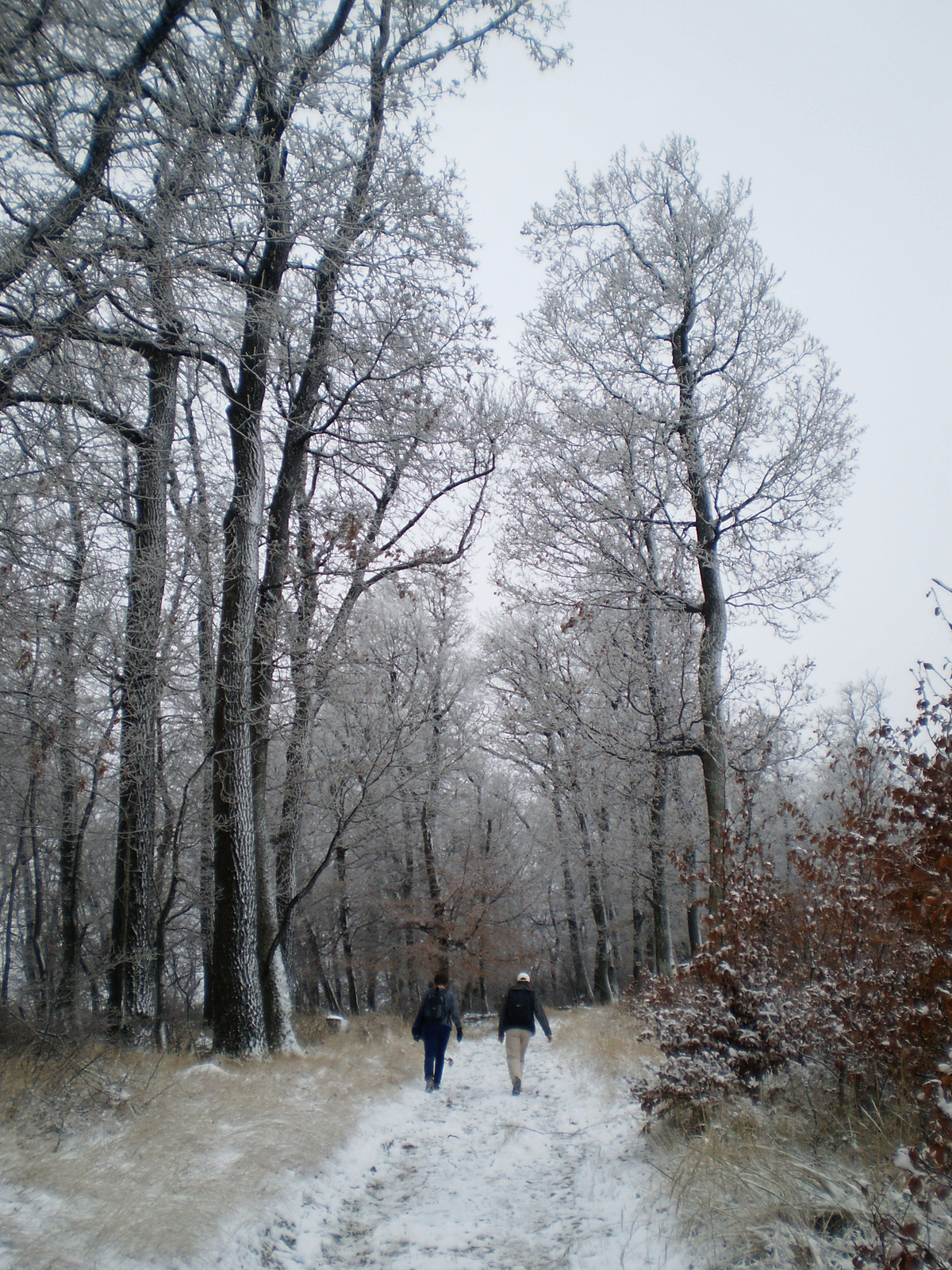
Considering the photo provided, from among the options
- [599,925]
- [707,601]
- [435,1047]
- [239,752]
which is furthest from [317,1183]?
[599,925]

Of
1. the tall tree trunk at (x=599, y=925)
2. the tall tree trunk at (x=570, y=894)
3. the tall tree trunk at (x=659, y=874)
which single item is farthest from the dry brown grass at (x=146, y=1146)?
the tall tree trunk at (x=599, y=925)

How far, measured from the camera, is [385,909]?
20.1m

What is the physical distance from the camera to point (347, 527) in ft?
31.2

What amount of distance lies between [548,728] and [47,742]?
667 cm

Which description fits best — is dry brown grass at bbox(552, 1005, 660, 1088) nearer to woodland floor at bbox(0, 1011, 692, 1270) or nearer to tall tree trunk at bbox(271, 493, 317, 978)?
woodland floor at bbox(0, 1011, 692, 1270)

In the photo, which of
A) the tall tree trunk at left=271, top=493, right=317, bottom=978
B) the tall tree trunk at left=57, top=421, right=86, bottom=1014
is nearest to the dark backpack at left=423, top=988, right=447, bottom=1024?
the tall tree trunk at left=271, top=493, right=317, bottom=978

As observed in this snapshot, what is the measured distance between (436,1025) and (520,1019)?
1.00 metres

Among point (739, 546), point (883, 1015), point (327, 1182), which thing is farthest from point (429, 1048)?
point (739, 546)

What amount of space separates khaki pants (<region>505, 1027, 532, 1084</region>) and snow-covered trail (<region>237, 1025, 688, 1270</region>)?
2.95ft

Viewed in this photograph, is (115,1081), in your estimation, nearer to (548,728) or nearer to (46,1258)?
(46,1258)

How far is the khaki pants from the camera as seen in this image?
26.7 ft

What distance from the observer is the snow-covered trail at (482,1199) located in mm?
3697

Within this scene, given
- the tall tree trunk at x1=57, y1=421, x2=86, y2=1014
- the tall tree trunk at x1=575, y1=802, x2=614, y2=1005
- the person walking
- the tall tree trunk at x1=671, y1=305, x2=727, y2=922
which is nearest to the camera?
the tall tree trunk at x1=57, y1=421, x2=86, y2=1014

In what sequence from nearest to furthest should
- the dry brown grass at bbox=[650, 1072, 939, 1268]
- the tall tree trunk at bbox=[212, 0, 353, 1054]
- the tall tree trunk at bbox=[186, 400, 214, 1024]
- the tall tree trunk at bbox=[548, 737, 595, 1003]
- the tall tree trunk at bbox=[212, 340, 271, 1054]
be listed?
the dry brown grass at bbox=[650, 1072, 939, 1268]
the tall tree trunk at bbox=[212, 0, 353, 1054]
the tall tree trunk at bbox=[212, 340, 271, 1054]
the tall tree trunk at bbox=[186, 400, 214, 1024]
the tall tree trunk at bbox=[548, 737, 595, 1003]
